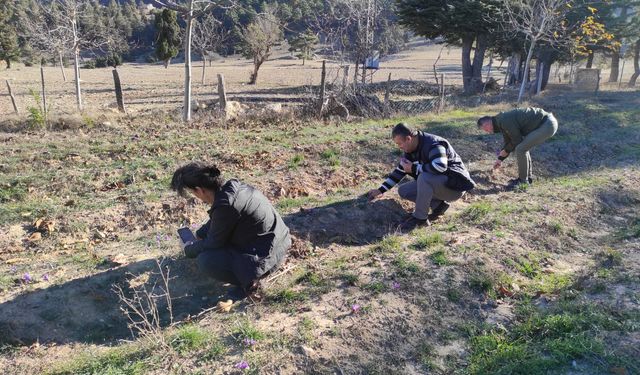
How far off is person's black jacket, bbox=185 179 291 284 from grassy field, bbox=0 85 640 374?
14.7 inches

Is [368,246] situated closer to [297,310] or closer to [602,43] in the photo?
[297,310]

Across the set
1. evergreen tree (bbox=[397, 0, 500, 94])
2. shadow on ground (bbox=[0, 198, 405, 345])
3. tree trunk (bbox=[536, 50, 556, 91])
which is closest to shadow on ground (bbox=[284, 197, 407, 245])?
shadow on ground (bbox=[0, 198, 405, 345])

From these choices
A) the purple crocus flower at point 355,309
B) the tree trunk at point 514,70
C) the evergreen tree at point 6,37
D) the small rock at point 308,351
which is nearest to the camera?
the small rock at point 308,351

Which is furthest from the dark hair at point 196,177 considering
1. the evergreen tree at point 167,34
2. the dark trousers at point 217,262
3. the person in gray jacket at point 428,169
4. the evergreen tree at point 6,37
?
the evergreen tree at point 6,37

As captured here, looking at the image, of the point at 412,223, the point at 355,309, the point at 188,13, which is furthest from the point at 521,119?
the point at 188,13

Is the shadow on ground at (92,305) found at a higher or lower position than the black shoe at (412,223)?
lower

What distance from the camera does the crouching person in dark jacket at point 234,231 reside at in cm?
358

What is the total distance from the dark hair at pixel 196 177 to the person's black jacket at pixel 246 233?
102 millimetres

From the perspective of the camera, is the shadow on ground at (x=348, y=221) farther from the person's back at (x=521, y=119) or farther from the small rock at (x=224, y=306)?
the person's back at (x=521, y=119)

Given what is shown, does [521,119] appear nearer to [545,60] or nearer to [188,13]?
[188,13]

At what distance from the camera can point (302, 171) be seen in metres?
7.37

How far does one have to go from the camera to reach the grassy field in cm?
327

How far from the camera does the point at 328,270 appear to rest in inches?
176

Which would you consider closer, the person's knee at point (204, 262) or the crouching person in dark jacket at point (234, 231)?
the crouching person in dark jacket at point (234, 231)
